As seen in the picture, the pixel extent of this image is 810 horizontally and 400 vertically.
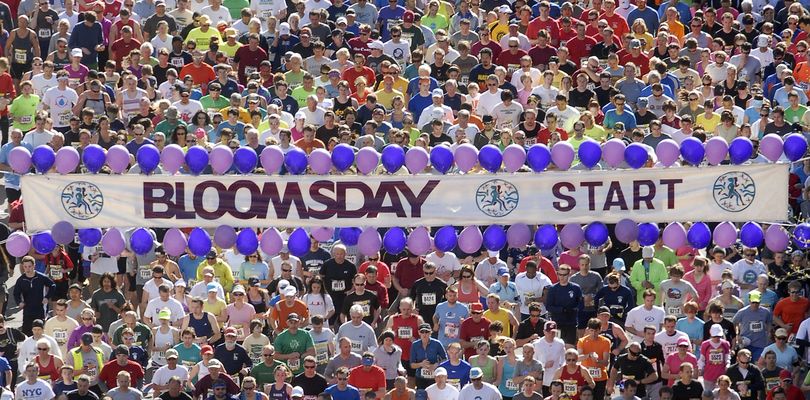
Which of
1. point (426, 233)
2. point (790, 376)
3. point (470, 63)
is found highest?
point (470, 63)

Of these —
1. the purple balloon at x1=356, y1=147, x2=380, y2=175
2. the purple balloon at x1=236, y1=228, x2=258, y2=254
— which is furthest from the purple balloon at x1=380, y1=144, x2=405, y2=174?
the purple balloon at x1=236, y1=228, x2=258, y2=254

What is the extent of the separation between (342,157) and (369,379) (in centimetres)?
244

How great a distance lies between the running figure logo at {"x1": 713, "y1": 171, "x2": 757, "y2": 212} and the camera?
818 inches

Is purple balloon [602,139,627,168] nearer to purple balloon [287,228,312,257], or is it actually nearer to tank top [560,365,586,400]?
tank top [560,365,586,400]

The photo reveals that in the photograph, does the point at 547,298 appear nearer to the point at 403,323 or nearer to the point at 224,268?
the point at 403,323

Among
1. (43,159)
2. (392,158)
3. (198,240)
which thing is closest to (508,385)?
(392,158)

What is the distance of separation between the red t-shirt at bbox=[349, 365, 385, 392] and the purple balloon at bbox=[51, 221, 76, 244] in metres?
3.24

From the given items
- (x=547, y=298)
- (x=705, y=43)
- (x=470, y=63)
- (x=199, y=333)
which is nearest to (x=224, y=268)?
(x=199, y=333)

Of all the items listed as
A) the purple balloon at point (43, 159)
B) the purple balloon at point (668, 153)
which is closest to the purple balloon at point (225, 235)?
the purple balloon at point (43, 159)

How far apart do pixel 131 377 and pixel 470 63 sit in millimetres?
7492

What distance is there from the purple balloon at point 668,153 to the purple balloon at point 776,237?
1112 millimetres

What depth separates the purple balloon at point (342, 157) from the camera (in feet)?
68.7

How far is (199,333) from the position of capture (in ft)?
75.1

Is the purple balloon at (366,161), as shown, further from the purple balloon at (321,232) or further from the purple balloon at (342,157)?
the purple balloon at (321,232)
